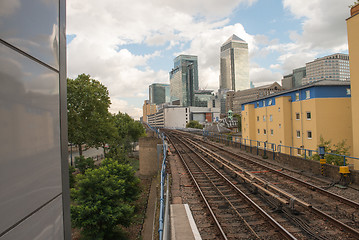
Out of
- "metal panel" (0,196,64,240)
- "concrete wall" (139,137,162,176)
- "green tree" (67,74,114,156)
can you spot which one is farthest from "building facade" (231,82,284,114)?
"metal panel" (0,196,64,240)

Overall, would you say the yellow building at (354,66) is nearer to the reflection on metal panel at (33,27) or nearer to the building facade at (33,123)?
the building facade at (33,123)

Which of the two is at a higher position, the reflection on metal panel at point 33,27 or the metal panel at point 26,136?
the reflection on metal panel at point 33,27

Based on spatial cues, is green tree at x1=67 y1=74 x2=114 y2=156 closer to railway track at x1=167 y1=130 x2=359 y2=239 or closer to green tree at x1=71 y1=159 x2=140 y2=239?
green tree at x1=71 y1=159 x2=140 y2=239

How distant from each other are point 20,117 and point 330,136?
25.3 meters

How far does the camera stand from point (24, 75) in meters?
2.12

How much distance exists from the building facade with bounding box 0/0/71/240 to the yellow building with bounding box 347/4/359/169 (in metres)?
16.7

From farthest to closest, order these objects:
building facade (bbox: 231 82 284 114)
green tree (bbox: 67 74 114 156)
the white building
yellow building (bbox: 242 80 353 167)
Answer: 1. building facade (bbox: 231 82 284 114)
2. the white building
3. green tree (bbox: 67 74 114 156)
4. yellow building (bbox: 242 80 353 167)

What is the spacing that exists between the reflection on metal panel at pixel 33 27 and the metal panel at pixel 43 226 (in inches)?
64.0

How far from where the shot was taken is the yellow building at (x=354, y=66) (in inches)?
553

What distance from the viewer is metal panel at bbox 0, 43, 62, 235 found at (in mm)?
1819

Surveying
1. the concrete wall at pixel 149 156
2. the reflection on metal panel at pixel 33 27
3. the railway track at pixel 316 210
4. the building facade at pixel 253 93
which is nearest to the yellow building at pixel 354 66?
the railway track at pixel 316 210

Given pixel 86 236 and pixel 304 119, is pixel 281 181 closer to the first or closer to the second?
pixel 86 236

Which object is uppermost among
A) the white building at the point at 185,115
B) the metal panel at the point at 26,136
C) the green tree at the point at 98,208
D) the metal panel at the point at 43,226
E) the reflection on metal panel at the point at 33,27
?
the white building at the point at 185,115

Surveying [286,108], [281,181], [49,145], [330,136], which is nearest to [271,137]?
[286,108]
